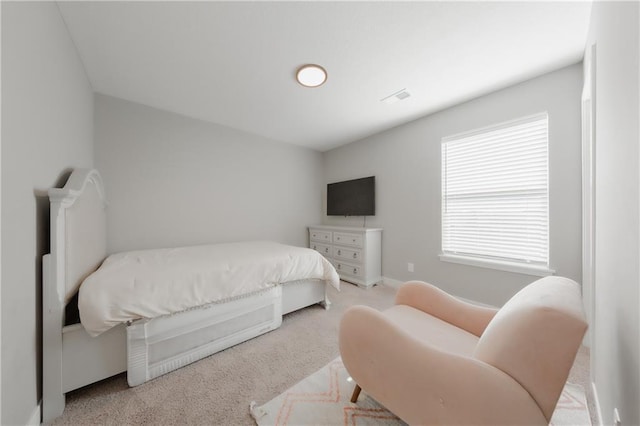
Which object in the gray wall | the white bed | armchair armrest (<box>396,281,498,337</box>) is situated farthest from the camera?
the gray wall

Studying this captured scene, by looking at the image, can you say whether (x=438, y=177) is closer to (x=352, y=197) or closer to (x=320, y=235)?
(x=352, y=197)

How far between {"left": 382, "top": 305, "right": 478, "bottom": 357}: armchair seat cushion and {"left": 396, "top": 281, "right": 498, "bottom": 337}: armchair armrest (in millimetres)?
34

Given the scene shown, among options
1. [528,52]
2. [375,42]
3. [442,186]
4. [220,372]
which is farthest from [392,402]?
[528,52]

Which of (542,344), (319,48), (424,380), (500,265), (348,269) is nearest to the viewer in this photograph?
(542,344)

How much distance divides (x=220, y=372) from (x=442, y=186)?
9.62 ft

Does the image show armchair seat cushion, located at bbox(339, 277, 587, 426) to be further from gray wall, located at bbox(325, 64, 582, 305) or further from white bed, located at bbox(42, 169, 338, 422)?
gray wall, located at bbox(325, 64, 582, 305)

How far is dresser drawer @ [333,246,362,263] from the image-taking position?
324 cm

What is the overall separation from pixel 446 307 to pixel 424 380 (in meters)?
0.70

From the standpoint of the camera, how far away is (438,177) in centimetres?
276

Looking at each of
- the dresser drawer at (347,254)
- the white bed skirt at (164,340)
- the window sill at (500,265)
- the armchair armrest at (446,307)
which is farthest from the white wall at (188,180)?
the armchair armrest at (446,307)

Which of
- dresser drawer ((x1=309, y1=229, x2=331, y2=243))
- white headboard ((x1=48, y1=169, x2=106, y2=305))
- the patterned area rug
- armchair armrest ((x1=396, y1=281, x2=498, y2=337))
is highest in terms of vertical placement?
white headboard ((x1=48, y1=169, x2=106, y2=305))

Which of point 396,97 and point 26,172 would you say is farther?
point 396,97

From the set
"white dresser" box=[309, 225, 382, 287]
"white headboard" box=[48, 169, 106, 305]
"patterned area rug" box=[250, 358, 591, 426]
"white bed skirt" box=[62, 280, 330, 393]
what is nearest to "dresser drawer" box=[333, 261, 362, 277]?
"white dresser" box=[309, 225, 382, 287]

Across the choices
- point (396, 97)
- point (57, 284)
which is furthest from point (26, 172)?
point (396, 97)
